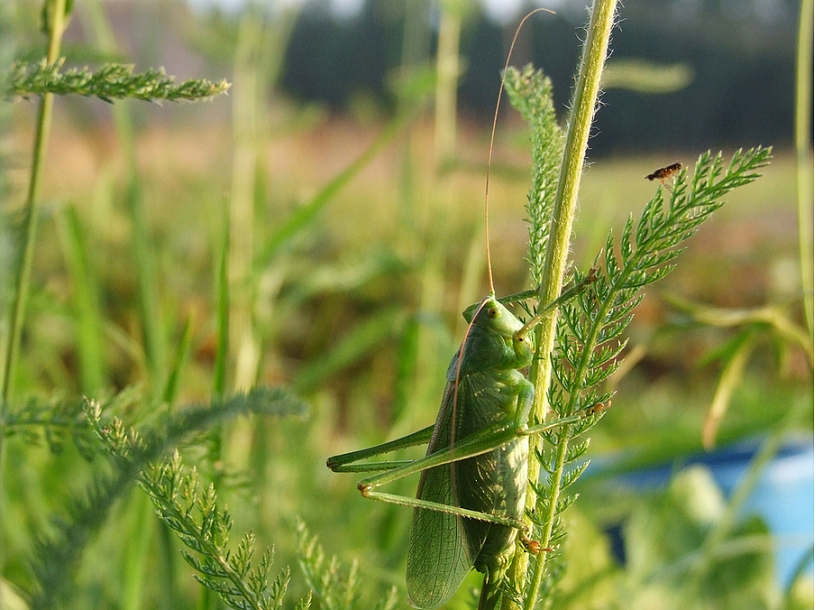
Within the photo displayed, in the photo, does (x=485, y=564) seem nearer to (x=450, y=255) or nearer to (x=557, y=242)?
(x=557, y=242)

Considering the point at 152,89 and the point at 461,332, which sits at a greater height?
the point at 152,89

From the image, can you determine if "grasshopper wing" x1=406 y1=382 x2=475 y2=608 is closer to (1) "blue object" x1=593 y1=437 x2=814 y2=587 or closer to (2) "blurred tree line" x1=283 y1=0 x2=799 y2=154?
(1) "blue object" x1=593 y1=437 x2=814 y2=587

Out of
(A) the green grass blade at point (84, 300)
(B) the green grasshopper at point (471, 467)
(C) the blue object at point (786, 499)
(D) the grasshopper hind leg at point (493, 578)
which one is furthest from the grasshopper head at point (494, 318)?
(C) the blue object at point (786, 499)

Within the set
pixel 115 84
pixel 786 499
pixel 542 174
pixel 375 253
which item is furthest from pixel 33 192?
pixel 786 499


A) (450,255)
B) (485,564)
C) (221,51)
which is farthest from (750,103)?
(485,564)

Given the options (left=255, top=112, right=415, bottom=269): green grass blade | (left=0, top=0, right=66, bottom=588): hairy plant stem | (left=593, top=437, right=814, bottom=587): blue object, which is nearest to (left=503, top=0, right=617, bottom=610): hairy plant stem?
(left=0, top=0, right=66, bottom=588): hairy plant stem

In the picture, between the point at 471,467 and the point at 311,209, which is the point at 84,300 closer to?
the point at 311,209
